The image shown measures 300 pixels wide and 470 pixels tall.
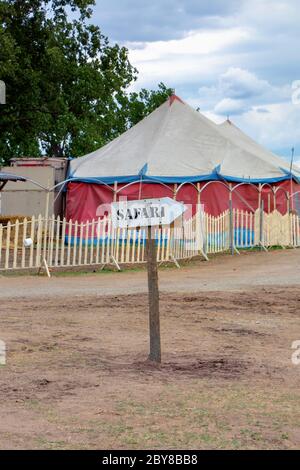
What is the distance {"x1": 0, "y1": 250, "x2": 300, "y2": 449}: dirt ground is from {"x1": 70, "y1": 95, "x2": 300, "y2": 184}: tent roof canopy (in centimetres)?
1308

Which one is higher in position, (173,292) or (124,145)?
(124,145)

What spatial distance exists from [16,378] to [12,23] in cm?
2914

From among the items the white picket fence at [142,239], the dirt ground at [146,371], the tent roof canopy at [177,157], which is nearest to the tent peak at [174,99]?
the tent roof canopy at [177,157]

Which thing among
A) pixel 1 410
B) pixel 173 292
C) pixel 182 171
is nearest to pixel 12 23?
pixel 182 171

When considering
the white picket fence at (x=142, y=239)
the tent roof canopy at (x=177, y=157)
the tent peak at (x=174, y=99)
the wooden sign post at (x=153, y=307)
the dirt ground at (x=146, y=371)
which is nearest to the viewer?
the dirt ground at (x=146, y=371)

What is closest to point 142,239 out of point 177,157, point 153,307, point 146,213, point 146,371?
point 177,157

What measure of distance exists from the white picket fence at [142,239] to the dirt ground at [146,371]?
3540 millimetres

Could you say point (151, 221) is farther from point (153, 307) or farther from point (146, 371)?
point (146, 371)

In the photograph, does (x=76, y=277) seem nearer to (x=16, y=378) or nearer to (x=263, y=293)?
(x=263, y=293)

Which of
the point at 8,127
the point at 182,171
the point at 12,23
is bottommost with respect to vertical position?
the point at 182,171

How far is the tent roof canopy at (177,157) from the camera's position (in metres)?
26.8

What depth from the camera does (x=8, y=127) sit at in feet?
117

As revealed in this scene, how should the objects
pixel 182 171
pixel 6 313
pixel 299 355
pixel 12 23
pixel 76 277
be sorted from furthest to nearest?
pixel 12 23 → pixel 182 171 → pixel 76 277 → pixel 6 313 → pixel 299 355

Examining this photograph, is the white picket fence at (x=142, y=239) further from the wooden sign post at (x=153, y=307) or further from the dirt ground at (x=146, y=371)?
the wooden sign post at (x=153, y=307)
